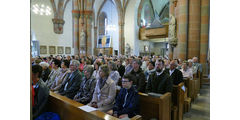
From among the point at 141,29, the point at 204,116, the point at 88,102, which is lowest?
the point at 204,116

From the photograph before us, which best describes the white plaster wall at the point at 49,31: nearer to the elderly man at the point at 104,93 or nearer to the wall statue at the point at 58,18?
the wall statue at the point at 58,18

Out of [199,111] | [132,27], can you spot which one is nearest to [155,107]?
[199,111]

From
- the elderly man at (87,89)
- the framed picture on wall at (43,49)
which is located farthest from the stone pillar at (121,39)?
the elderly man at (87,89)

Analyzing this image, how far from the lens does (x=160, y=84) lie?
3.52 m

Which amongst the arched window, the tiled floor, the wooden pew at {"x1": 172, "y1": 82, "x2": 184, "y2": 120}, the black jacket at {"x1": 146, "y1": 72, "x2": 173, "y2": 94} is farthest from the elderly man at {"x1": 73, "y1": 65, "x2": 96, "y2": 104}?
the arched window

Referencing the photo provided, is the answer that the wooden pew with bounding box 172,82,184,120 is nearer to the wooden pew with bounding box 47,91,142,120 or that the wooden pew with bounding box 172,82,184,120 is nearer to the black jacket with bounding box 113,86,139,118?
the black jacket with bounding box 113,86,139,118

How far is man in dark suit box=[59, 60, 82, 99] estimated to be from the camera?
3.70 meters

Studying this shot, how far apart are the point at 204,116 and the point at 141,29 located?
16.2 meters

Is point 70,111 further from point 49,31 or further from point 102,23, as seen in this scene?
point 102,23

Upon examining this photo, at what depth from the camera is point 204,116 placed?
400cm

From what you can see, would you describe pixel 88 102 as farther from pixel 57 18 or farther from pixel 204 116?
pixel 57 18

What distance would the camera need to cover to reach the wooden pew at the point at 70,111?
2.06m

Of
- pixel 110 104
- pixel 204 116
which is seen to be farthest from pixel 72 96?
pixel 204 116

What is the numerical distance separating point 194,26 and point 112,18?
15.4 metres
